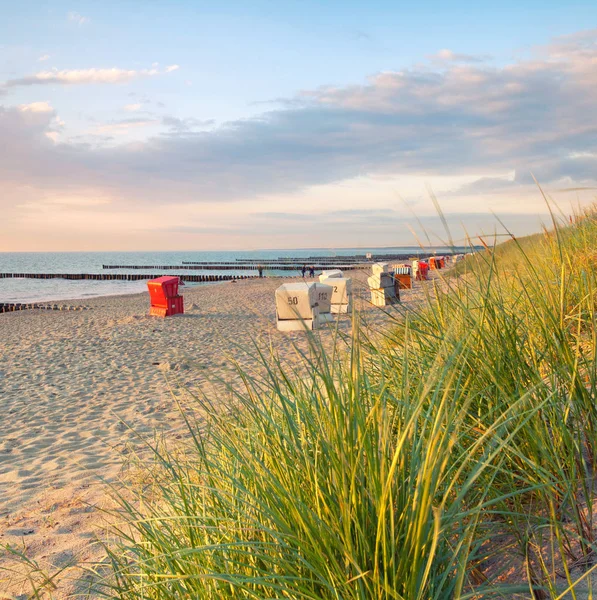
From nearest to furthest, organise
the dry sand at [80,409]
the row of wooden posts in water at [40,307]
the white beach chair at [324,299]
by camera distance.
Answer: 1. the dry sand at [80,409]
2. the white beach chair at [324,299]
3. the row of wooden posts in water at [40,307]

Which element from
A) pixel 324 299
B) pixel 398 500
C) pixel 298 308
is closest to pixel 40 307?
pixel 324 299

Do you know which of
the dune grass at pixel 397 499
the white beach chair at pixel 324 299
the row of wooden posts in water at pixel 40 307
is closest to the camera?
the dune grass at pixel 397 499

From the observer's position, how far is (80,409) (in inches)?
251

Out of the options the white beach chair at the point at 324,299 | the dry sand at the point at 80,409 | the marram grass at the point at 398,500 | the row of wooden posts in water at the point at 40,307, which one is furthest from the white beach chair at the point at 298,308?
the row of wooden posts in water at the point at 40,307

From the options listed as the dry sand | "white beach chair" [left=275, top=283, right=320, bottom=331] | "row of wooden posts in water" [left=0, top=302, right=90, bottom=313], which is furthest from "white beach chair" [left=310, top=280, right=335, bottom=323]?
"row of wooden posts in water" [left=0, top=302, right=90, bottom=313]

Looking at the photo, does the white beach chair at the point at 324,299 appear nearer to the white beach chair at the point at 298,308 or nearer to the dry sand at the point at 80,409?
the white beach chair at the point at 298,308

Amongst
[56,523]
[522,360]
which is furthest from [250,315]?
[522,360]

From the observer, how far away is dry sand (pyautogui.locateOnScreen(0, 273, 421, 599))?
3.09m

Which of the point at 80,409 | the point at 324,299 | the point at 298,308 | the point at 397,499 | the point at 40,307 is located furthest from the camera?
the point at 40,307

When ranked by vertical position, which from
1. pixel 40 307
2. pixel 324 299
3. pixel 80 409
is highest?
pixel 324 299

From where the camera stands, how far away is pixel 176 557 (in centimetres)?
152

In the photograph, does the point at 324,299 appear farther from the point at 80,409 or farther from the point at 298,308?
the point at 80,409

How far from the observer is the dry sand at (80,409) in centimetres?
309

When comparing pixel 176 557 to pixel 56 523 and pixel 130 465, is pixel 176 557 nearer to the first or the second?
pixel 56 523
